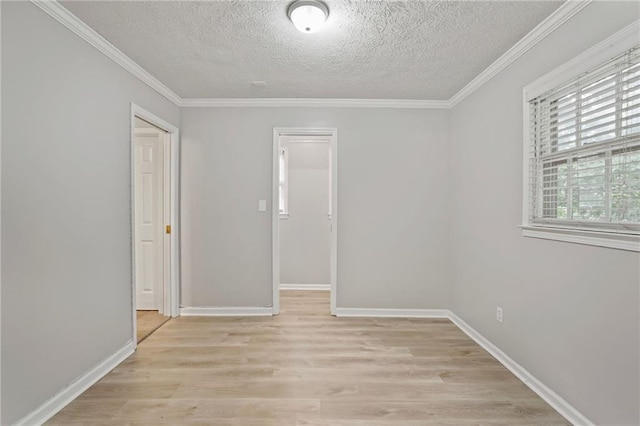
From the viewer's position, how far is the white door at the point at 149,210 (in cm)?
349

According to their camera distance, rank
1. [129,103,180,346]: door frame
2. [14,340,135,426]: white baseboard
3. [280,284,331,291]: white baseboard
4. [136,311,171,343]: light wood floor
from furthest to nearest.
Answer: [280,284,331,291]: white baseboard → [129,103,180,346]: door frame → [136,311,171,343]: light wood floor → [14,340,135,426]: white baseboard

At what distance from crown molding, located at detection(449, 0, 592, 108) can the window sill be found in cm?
127

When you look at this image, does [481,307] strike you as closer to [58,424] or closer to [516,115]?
[516,115]

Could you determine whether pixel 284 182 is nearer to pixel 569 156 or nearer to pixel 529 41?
pixel 529 41

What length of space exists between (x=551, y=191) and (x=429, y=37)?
1361mm

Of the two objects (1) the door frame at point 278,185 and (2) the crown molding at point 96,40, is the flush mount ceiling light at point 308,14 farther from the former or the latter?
(1) the door frame at point 278,185

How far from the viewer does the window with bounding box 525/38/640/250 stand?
4.86 feet

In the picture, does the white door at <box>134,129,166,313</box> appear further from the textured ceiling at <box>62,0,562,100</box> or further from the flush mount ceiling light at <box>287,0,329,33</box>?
the flush mount ceiling light at <box>287,0,329,33</box>

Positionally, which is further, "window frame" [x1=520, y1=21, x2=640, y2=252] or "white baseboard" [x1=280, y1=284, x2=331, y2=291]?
"white baseboard" [x1=280, y1=284, x2=331, y2=291]

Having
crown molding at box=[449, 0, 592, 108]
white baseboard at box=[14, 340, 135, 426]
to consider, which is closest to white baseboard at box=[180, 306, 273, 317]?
white baseboard at box=[14, 340, 135, 426]

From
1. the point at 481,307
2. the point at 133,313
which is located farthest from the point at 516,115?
the point at 133,313

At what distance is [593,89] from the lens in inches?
65.6

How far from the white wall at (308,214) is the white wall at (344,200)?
121 centimetres

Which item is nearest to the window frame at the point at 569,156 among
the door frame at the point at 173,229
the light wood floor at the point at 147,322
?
the door frame at the point at 173,229
